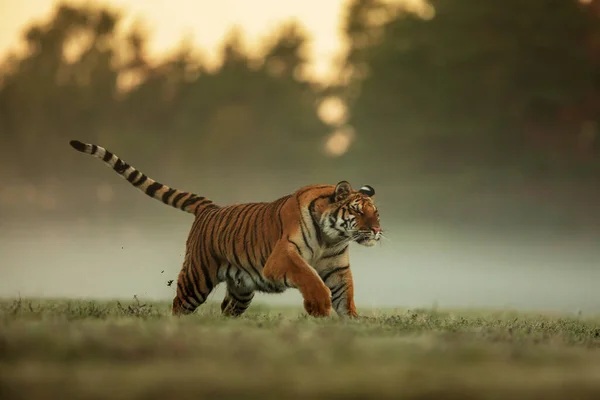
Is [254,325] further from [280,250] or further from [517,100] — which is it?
[517,100]

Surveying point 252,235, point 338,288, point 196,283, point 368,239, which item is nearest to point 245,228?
point 252,235

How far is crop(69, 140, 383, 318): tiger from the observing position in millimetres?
10164

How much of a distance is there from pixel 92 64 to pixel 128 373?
3254cm

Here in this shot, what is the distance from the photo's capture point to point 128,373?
6148 millimetres

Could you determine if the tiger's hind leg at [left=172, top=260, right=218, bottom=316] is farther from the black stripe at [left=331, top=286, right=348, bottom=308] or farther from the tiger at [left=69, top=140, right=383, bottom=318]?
the black stripe at [left=331, top=286, right=348, bottom=308]

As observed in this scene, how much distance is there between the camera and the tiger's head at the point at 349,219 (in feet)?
34.5

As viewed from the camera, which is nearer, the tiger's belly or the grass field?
the grass field

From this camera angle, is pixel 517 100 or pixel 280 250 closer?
pixel 280 250

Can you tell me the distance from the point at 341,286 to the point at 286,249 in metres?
0.72

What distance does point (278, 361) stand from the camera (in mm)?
6582

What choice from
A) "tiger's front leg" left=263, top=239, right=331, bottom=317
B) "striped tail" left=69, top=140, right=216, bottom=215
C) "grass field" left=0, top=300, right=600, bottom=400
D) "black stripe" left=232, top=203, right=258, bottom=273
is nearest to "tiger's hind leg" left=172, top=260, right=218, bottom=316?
"black stripe" left=232, top=203, right=258, bottom=273

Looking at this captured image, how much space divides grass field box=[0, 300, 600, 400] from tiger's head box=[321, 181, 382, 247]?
160cm

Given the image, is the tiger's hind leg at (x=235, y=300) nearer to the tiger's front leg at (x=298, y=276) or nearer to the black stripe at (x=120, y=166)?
the tiger's front leg at (x=298, y=276)

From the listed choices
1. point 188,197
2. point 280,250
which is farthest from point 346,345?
point 188,197
